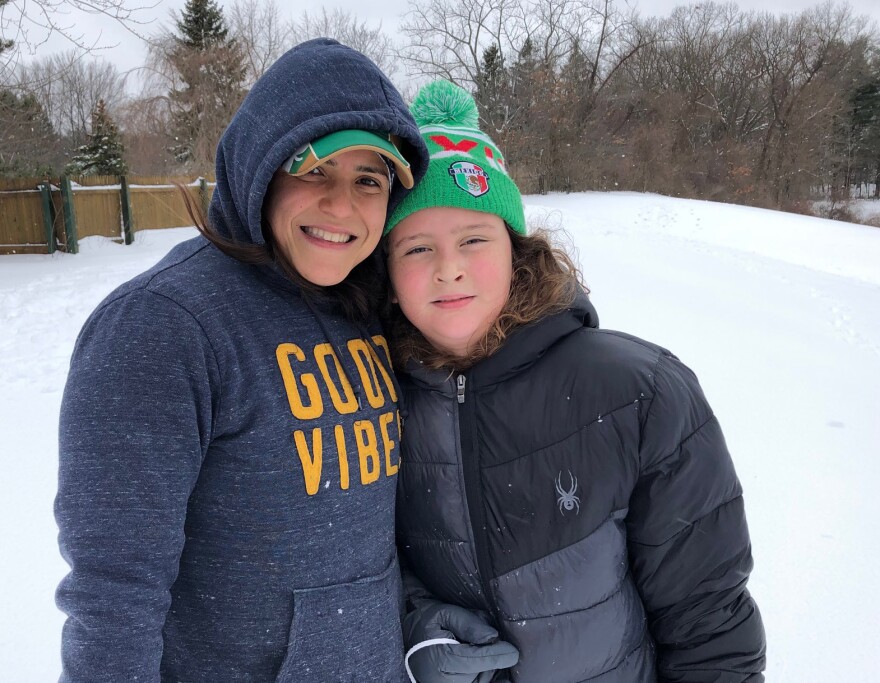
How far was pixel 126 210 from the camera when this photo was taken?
1255 centimetres

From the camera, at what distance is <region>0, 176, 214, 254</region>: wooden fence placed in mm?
10852

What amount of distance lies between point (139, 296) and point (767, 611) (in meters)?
2.76

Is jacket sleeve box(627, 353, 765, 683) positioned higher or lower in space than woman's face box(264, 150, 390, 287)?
lower

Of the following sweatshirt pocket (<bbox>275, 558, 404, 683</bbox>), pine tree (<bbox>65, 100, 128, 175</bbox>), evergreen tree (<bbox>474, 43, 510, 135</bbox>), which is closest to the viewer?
sweatshirt pocket (<bbox>275, 558, 404, 683</bbox>)

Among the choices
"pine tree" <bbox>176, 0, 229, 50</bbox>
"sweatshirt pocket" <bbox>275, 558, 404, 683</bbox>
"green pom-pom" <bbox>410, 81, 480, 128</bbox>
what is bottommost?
"sweatshirt pocket" <bbox>275, 558, 404, 683</bbox>

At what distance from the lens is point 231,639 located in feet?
3.86

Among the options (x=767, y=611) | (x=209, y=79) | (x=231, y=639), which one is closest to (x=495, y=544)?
(x=231, y=639)

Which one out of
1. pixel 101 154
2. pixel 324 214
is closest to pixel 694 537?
pixel 324 214

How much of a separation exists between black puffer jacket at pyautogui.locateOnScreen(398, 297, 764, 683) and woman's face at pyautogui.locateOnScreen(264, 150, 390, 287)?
426mm

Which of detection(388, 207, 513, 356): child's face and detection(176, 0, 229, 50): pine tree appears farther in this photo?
detection(176, 0, 229, 50): pine tree

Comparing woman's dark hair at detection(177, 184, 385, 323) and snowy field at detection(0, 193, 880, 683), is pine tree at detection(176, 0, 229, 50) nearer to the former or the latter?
snowy field at detection(0, 193, 880, 683)

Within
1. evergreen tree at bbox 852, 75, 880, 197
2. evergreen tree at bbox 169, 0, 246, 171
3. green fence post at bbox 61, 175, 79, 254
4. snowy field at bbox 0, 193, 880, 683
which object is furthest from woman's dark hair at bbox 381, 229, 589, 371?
evergreen tree at bbox 852, 75, 880, 197

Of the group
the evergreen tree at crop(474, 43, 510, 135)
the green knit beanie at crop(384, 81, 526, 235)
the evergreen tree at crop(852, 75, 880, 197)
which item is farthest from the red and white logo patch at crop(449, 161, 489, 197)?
the evergreen tree at crop(852, 75, 880, 197)

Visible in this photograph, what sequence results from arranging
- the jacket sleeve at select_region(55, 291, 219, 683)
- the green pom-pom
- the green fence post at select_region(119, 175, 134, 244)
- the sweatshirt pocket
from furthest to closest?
1. the green fence post at select_region(119, 175, 134, 244)
2. the green pom-pom
3. the sweatshirt pocket
4. the jacket sleeve at select_region(55, 291, 219, 683)
